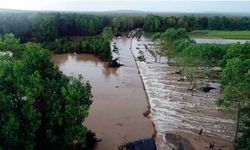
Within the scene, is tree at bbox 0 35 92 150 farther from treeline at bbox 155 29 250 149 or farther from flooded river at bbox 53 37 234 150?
treeline at bbox 155 29 250 149

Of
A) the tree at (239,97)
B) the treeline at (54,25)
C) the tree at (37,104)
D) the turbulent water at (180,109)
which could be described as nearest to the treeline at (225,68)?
the tree at (239,97)

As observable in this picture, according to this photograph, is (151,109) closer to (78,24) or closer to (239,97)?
(239,97)

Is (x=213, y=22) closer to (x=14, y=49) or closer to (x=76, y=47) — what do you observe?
(x=76, y=47)

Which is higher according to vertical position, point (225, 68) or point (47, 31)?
point (225, 68)

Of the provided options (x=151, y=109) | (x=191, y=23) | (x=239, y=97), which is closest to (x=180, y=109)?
(x=151, y=109)

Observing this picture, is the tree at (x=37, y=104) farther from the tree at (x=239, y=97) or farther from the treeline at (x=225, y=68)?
the treeline at (x=225, y=68)

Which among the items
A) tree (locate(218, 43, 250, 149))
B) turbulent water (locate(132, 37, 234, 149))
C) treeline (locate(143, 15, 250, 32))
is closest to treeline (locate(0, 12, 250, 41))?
treeline (locate(143, 15, 250, 32))
